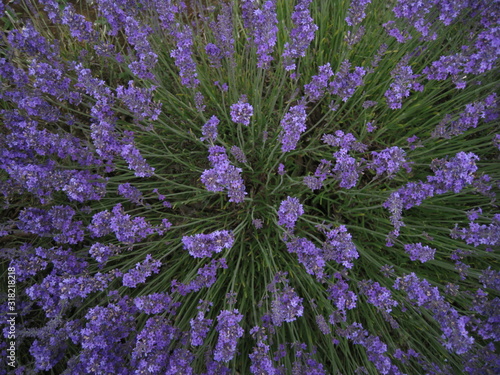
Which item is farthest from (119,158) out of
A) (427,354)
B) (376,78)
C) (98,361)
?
(427,354)

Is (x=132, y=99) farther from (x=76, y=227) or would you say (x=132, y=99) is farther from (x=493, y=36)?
Result: (x=493, y=36)

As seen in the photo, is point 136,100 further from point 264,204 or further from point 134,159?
point 264,204

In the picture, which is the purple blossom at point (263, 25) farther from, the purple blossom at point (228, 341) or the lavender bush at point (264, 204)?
the purple blossom at point (228, 341)

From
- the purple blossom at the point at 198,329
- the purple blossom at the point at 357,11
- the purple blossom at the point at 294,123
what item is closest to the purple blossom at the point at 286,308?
the purple blossom at the point at 198,329

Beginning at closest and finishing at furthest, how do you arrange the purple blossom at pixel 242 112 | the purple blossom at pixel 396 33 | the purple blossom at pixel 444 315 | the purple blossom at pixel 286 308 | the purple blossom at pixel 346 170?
the purple blossom at pixel 444 315 → the purple blossom at pixel 286 308 → the purple blossom at pixel 242 112 → the purple blossom at pixel 346 170 → the purple blossom at pixel 396 33


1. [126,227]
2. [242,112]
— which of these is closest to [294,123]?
[242,112]

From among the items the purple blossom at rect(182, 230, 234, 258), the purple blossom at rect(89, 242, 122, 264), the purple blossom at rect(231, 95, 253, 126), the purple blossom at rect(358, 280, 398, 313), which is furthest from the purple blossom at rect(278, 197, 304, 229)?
the purple blossom at rect(89, 242, 122, 264)
